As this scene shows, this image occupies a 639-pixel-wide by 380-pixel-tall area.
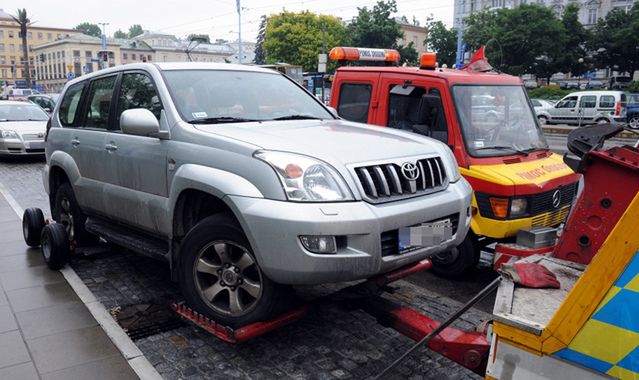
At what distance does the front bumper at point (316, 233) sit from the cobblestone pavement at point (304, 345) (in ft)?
2.65

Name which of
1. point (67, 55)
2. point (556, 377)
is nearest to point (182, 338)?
point (556, 377)

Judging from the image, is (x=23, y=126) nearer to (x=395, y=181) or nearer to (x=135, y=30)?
(x=395, y=181)

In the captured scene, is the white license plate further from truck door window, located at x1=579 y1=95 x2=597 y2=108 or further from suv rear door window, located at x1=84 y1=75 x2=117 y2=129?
truck door window, located at x1=579 y1=95 x2=597 y2=108

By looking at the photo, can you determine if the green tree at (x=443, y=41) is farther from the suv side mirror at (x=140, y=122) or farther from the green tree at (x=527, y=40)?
the suv side mirror at (x=140, y=122)

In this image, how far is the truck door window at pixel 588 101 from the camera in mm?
24422

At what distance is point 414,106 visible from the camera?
18.5 feet

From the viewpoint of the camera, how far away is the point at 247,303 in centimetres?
344

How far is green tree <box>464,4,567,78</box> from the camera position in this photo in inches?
1769

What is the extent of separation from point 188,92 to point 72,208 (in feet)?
7.31

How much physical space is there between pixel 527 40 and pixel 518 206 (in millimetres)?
45529

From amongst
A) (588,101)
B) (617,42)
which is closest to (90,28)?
(617,42)

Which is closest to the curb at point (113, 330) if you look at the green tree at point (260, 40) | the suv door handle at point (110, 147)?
the suv door handle at point (110, 147)

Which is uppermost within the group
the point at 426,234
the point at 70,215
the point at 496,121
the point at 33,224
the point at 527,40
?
the point at 527,40

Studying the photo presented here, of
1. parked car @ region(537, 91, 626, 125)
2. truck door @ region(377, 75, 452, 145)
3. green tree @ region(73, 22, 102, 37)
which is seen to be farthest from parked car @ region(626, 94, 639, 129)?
green tree @ region(73, 22, 102, 37)
